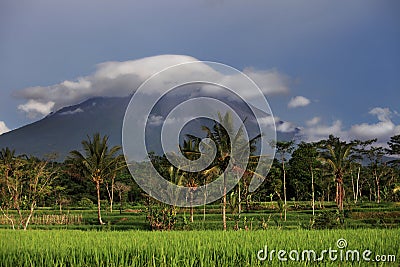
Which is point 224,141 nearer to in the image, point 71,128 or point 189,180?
point 189,180

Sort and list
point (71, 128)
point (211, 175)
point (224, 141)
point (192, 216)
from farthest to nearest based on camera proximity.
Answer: point (71, 128) < point (192, 216) < point (211, 175) < point (224, 141)

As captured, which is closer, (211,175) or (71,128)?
(211,175)

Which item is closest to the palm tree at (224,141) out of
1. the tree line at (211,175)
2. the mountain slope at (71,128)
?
the tree line at (211,175)

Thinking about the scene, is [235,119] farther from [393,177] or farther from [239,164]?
[393,177]

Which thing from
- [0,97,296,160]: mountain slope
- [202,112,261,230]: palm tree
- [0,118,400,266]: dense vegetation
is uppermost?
[0,97,296,160]: mountain slope

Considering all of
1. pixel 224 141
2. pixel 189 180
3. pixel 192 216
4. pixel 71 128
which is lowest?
pixel 192 216

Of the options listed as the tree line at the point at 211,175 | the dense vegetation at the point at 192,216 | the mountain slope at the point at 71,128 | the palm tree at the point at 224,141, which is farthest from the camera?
the mountain slope at the point at 71,128

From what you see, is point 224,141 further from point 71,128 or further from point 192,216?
point 71,128

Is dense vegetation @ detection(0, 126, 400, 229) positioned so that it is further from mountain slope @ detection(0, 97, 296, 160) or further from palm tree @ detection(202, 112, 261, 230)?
mountain slope @ detection(0, 97, 296, 160)

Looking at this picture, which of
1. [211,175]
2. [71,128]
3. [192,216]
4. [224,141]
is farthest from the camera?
[71,128]

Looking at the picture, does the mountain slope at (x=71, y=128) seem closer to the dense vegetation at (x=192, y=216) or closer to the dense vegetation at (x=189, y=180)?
the dense vegetation at (x=189, y=180)

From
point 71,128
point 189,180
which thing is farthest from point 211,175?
point 71,128

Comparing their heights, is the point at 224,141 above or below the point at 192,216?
above

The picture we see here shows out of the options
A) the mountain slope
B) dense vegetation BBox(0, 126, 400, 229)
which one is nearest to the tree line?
dense vegetation BBox(0, 126, 400, 229)
